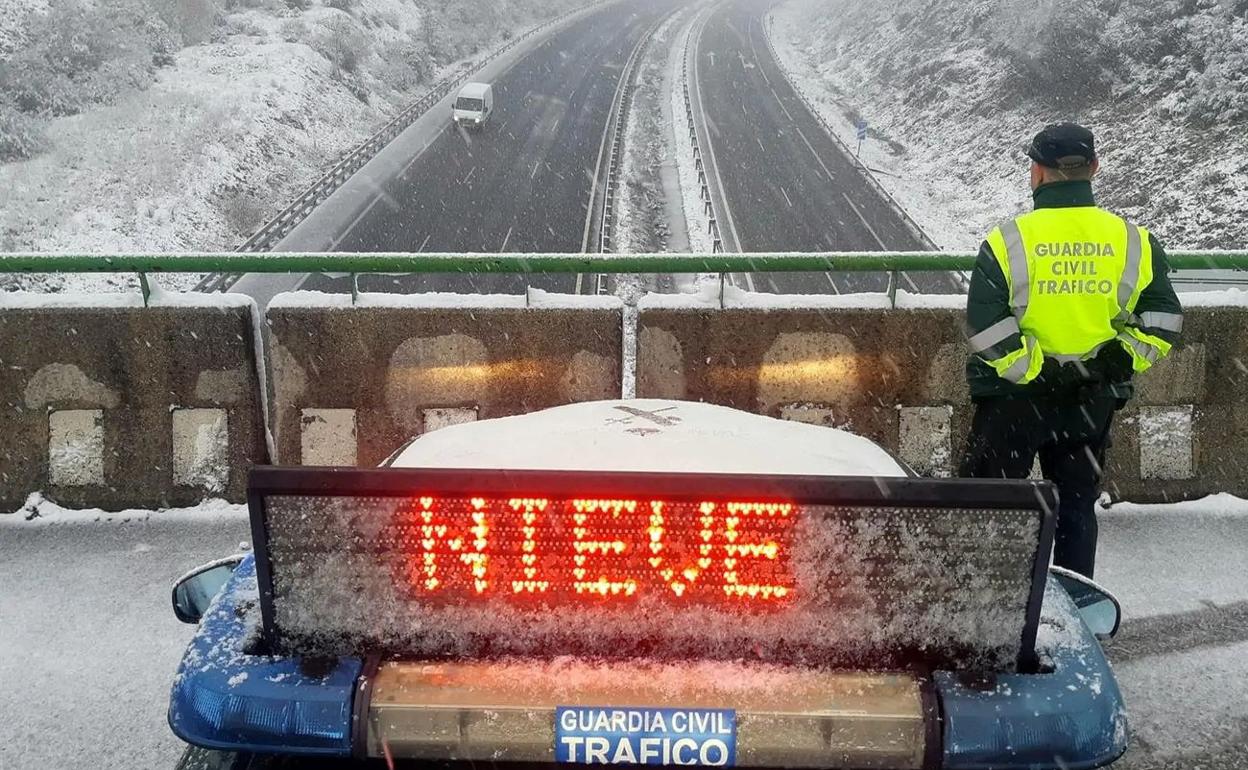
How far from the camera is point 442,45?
58.8m

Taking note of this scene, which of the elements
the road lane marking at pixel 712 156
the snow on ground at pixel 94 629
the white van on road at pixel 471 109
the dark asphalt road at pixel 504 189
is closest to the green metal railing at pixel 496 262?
the snow on ground at pixel 94 629

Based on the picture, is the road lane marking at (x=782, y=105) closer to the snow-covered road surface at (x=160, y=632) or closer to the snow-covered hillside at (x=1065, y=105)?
the snow-covered hillside at (x=1065, y=105)

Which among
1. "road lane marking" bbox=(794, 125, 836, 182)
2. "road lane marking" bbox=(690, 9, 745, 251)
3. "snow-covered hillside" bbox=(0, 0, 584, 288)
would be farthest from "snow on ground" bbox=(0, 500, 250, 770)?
"road lane marking" bbox=(794, 125, 836, 182)

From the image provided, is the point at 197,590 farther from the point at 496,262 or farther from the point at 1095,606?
the point at 496,262

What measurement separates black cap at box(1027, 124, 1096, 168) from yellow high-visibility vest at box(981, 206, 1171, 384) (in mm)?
177

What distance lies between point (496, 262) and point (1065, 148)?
2.89 metres

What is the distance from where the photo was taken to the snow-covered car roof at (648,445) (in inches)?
112

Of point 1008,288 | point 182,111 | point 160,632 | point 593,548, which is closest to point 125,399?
point 160,632

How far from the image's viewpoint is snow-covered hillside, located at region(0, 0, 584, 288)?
28625mm

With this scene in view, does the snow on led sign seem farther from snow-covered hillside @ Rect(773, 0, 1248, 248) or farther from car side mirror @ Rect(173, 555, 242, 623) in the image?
snow-covered hillside @ Rect(773, 0, 1248, 248)

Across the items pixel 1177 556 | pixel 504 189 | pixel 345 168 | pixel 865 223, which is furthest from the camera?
pixel 504 189

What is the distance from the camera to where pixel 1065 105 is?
3706 centimetres

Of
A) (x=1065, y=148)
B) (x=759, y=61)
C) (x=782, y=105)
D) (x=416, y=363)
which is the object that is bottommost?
(x=416, y=363)

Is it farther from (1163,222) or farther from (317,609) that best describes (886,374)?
(1163,222)
